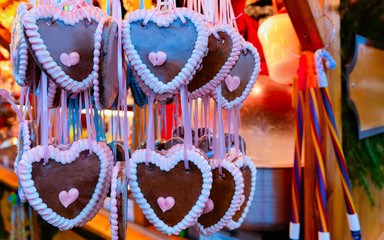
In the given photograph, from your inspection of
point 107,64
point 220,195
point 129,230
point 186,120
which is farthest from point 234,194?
point 129,230

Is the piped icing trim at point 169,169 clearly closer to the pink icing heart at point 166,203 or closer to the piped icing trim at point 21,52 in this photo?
the pink icing heart at point 166,203

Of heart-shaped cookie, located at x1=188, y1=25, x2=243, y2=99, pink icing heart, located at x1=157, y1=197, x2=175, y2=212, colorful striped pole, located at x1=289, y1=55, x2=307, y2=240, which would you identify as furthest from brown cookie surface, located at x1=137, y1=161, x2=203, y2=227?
colorful striped pole, located at x1=289, y1=55, x2=307, y2=240

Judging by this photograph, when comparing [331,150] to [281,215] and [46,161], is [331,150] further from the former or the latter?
[46,161]

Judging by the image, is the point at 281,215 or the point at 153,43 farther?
the point at 281,215

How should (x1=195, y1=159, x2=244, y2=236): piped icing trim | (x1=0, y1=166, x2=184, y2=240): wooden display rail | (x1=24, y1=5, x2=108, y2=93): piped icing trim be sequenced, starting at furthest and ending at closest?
(x1=0, y1=166, x2=184, y2=240): wooden display rail < (x1=195, y1=159, x2=244, y2=236): piped icing trim < (x1=24, y1=5, x2=108, y2=93): piped icing trim


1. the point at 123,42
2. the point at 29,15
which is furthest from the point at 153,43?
the point at 29,15

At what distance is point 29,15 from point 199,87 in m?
0.22

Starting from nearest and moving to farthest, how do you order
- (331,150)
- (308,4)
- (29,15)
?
(29,15), (308,4), (331,150)

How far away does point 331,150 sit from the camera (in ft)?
3.30

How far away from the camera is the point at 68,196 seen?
1.16 feet

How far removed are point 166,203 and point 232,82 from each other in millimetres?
212

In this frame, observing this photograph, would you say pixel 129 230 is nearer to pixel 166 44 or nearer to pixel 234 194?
pixel 234 194

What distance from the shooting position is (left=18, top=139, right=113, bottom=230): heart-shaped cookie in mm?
336

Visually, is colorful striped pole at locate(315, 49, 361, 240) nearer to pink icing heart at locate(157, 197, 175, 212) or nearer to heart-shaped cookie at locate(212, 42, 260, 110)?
heart-shaped cookie at locate(212, 42, 260, 110)
